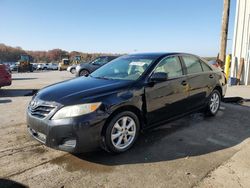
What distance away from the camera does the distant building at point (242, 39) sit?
448 inches

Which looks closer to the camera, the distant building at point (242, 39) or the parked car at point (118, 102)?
the parked car at point (118, 102)

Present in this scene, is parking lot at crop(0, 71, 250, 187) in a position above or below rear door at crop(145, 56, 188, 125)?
below

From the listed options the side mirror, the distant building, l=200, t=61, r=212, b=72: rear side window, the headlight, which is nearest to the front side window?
the side mirror

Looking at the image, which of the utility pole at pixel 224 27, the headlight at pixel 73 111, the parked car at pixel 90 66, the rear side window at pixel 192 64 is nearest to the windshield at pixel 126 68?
the rear side window at pixel 192 64

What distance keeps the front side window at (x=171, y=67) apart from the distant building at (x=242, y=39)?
8.22 metres

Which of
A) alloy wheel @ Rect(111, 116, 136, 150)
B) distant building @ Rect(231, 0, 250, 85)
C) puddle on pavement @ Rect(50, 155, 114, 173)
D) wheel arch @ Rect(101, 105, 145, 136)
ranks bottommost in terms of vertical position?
puddle on pavement @ Rect(50, 155, 114, 173)

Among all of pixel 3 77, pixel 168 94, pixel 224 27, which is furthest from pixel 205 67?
pixel 224 27

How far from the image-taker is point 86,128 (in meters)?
3.30

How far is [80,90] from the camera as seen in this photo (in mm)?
3713

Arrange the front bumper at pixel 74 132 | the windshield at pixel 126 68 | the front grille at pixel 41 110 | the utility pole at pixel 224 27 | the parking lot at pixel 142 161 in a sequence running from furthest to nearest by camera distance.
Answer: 1. the utility pole at pixel 224 27
2. the windshield at pixel 126 68
3. the front grille at pixel 41 110
4. the front bumper at pixel 74 132
5. the parking lot at pixel 142 161

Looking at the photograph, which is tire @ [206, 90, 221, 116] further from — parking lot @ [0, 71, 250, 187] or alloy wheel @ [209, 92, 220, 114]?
parking lot @ [0, 71, 250, 187]

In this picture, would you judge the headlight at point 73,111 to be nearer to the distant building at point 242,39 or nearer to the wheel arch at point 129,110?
the wheel arch at point 129,110

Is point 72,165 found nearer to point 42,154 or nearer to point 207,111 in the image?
point 42,154

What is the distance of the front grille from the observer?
3447 mm
